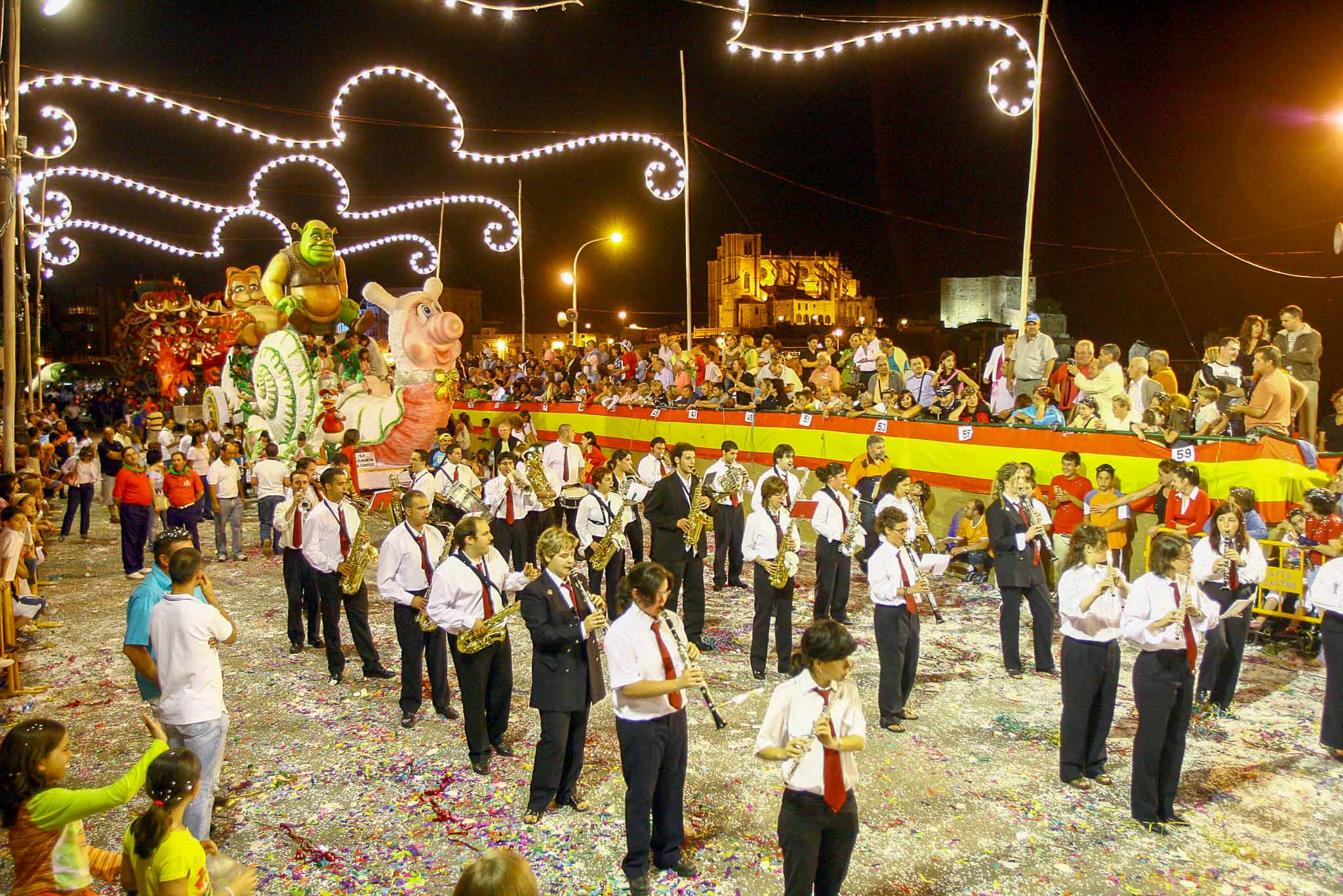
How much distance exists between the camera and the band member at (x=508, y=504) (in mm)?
10969

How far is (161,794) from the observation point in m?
3.26

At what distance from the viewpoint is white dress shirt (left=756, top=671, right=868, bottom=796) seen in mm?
3816

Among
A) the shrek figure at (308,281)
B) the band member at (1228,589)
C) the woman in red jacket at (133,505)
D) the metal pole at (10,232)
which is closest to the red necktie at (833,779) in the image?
the band member at (1228,589)

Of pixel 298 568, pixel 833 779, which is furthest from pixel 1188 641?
pixel 298 568

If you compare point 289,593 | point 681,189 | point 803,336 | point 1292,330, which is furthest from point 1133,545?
point 803,336

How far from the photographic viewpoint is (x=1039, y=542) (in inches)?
333

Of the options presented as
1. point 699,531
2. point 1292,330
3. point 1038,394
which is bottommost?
point 699,531

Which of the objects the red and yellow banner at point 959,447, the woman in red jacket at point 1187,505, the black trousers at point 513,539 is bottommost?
the black trousers at point 513,539

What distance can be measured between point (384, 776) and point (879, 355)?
34.5 ft

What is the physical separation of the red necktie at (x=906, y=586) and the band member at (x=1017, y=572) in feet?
4.95

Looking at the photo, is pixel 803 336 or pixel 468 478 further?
pixel 803 336

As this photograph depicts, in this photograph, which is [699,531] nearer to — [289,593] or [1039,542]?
[1039,542]

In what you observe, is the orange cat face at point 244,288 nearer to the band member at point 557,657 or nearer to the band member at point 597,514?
the band member at point 597,514

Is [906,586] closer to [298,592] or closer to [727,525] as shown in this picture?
[727,525]
